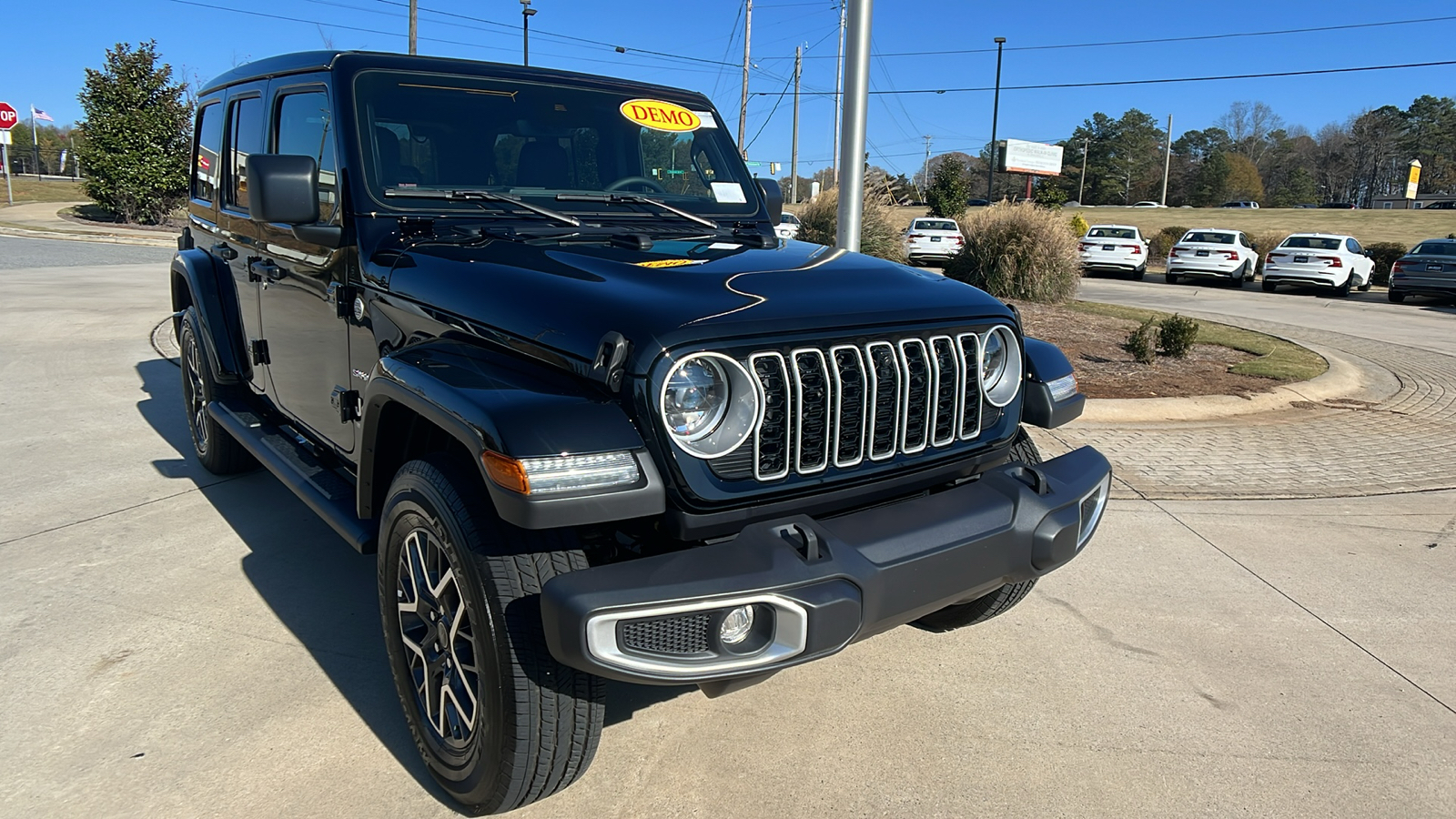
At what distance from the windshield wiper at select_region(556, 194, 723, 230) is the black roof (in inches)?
21.4

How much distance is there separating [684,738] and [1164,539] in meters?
2.94

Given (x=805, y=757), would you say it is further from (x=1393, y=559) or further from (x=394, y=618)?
(x=1393, y=559)

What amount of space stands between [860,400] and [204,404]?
3.94 meters

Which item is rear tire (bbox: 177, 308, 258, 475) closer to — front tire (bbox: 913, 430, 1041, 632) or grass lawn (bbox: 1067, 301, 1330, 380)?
front tire (bbox: 913, 430, 1041, 632)

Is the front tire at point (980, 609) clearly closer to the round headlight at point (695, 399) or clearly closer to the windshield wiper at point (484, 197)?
the round headlight at point (695, 399)

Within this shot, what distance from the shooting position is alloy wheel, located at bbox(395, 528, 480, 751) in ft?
7.97

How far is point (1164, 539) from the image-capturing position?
187 inches

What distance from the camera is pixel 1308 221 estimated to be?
1789 inches

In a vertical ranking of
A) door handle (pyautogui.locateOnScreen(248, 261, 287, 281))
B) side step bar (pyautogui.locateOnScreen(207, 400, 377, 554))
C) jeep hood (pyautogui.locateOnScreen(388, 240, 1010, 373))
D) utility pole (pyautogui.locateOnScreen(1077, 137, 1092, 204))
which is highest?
utility pole (pyautogui.locateOnScreen(1077, 137, 1092, 204))

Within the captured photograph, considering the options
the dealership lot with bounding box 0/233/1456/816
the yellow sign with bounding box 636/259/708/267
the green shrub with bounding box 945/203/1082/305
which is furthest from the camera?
the green shrub with bounding box 945/203/1082/305

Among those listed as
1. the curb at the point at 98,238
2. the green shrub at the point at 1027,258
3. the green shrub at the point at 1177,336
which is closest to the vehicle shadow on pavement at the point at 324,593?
the green shrub at the point at 1177,336

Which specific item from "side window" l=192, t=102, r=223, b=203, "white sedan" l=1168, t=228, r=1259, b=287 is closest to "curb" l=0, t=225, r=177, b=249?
"side window" l=192, t=102, r=223, b=203

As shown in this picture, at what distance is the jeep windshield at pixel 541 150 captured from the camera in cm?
331

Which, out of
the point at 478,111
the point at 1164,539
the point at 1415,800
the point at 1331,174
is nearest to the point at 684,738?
the point at 1415,800
